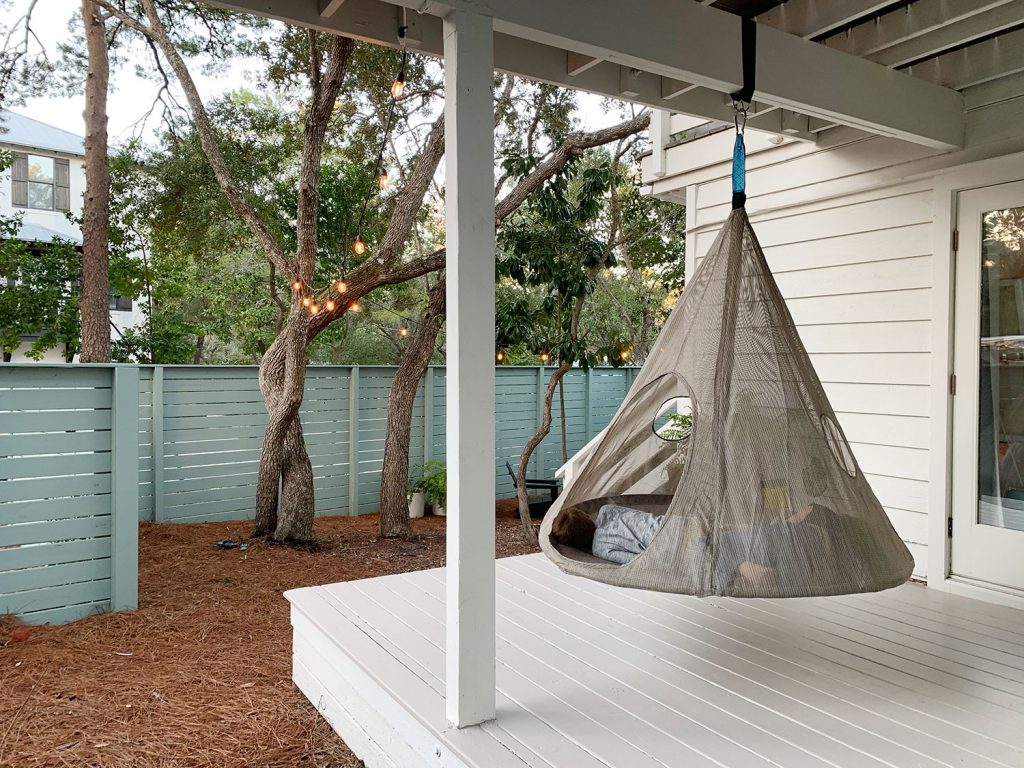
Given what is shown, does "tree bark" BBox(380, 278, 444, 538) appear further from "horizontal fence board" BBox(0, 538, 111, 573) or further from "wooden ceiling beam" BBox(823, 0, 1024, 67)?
"wooden ceiling beam" BBox(823, 0, 1024, 67)

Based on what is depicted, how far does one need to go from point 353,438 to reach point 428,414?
84 cm

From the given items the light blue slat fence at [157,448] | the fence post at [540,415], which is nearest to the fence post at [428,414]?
the light blue slat fence at [157,448]

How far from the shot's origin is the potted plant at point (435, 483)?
22.4ft

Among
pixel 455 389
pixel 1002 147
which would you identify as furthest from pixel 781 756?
pixel 1002 147

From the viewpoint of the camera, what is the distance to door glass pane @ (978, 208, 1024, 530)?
2863mm

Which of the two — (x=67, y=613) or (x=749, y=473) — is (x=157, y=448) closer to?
(x=67, y=613)

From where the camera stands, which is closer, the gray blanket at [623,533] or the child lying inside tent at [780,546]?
the child lying inside tent at [780,546]

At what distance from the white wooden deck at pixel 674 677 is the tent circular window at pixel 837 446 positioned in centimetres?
64

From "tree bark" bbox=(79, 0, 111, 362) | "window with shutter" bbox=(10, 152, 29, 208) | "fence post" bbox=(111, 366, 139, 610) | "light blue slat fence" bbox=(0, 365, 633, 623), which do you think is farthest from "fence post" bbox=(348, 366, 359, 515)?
"window with shutter" bbox=(10, 152, 29, 208)

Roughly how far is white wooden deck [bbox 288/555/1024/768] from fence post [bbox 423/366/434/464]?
13.1 feet

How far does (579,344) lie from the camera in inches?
226

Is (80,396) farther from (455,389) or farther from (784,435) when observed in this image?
(784,435)

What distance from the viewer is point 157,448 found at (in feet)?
17.8

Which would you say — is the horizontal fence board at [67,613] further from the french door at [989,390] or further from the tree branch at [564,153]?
the french door at [989,390]
